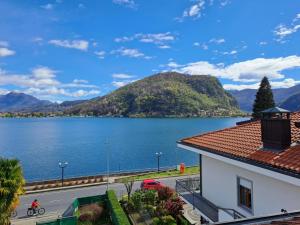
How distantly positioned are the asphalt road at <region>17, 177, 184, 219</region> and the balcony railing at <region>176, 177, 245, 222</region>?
16.4m

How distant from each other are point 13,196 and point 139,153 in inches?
2952

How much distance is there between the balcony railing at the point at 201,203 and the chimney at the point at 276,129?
3224 millimetres

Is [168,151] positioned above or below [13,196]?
below

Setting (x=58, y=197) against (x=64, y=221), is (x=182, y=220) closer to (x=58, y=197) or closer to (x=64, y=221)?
(x=64, y=221)

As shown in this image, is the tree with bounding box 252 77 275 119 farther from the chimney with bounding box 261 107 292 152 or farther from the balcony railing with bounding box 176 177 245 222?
the chimney with bounding box 261 107 292 152

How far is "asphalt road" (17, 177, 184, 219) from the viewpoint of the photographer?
3097 cm

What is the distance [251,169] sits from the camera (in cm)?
1112

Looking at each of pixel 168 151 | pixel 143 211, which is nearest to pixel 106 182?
pixel 143 211

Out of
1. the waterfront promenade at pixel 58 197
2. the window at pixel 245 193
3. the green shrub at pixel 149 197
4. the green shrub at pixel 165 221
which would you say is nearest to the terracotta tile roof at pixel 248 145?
the window at pixel 245 193

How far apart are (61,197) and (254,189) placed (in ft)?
91.0

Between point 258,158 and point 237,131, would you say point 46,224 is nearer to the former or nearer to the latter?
point 237,131

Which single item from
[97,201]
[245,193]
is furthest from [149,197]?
[245,193]

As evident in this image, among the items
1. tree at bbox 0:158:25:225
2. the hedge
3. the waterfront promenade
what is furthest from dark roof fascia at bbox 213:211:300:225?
the waterfront promenade

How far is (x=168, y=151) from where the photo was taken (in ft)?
319
